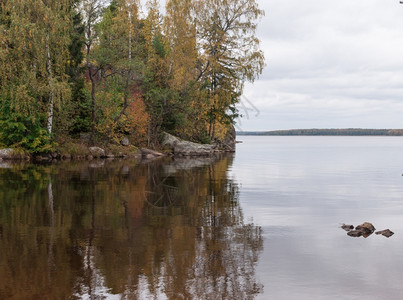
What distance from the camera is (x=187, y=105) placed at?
52.5 meters

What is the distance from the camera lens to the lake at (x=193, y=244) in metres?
7.43

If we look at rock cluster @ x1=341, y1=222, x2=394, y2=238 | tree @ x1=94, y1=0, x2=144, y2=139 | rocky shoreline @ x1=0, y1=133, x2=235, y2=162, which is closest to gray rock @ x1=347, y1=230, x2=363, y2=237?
rock cluster @ x1=341, y1=222, x2=394, y2=238

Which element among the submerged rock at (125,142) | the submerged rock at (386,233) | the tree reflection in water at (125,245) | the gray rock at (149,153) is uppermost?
the submerged rock at (125,142)

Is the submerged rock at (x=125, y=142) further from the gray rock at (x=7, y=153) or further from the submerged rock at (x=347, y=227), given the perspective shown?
the submerged rock at (x=347, y=227)

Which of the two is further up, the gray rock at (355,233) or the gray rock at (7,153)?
the gray rock at (7,153)

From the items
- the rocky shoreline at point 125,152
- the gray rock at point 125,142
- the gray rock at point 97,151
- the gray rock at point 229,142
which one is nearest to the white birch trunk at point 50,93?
the rocky shoreline at point 125,152

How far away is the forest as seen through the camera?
37.1 metres

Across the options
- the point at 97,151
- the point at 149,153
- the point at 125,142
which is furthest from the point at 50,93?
the point at 149,153

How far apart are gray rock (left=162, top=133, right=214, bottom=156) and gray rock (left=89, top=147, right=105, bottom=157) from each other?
11380mm

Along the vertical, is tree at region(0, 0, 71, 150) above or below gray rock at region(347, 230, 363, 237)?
above

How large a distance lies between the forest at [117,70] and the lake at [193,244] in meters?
20.0

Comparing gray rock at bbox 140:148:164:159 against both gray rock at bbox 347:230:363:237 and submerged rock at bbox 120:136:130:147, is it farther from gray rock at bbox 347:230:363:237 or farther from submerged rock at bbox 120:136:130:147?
gray rock at bbox 347:230:363:237

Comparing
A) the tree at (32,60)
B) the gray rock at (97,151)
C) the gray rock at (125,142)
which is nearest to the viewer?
the tree at (32,60)

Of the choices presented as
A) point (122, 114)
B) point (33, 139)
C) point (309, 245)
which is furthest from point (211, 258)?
point (122, 114)
